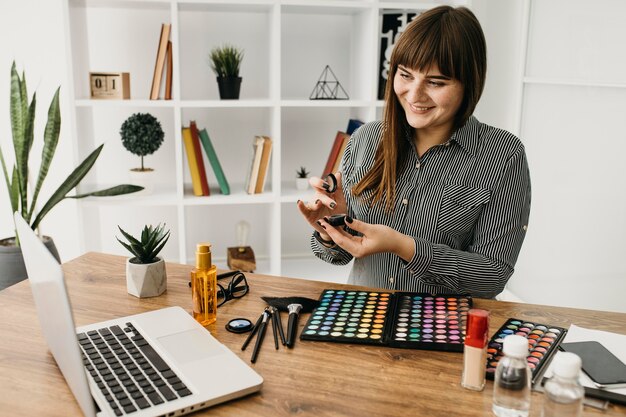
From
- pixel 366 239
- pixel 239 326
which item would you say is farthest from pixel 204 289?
pixel 366 239

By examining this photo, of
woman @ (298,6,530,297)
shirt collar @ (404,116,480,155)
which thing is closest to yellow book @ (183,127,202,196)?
woman @ (298,6,530,297)

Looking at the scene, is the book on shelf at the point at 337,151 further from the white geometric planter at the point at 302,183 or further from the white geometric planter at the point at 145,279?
the white geometric planter at the point at 145,279

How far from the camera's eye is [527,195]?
1627mm

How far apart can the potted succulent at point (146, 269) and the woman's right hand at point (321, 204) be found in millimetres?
361

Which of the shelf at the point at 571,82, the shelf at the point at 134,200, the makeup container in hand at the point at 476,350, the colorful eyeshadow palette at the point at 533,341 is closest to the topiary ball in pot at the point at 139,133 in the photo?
the shelf at the point at 134,200

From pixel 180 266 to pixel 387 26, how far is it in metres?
1.91

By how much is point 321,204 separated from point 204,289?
39 centimetres

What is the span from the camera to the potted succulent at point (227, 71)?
292 cm

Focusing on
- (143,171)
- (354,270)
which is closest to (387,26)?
(143,171)

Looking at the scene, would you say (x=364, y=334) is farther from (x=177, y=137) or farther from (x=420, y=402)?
(x=177, y=137)

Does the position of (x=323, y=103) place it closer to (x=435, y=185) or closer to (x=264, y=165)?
(x=264, y=165)

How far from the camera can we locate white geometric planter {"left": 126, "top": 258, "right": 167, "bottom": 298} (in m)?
1.40

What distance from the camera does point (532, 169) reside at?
2.84m

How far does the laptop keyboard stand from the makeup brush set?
17cm
